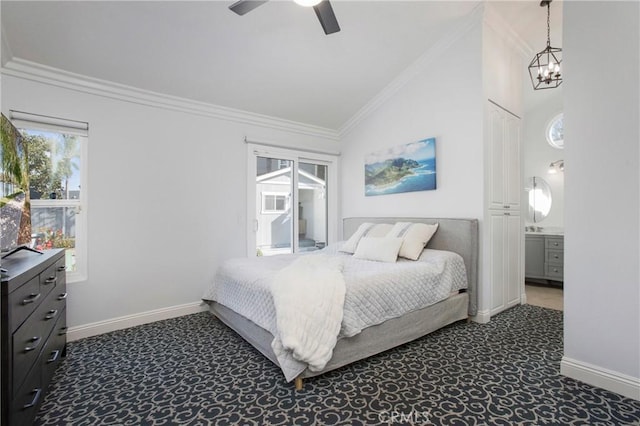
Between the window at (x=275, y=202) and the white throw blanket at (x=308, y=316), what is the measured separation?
203 centimetres

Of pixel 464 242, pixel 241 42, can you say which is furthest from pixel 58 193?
pixel 464 242

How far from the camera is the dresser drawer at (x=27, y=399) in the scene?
1.31 meters

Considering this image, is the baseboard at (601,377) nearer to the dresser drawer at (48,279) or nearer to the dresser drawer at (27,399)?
the dresser drawer at (27,399)

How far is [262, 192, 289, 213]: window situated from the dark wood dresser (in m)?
2.30

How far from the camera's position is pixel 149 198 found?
3176 millimetres

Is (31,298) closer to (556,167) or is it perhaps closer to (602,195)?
(602,195)

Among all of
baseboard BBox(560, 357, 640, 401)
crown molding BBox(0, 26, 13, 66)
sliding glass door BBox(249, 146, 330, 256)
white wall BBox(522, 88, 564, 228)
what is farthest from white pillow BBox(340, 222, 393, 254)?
crown molding BBox(0, 26, 13, 66)

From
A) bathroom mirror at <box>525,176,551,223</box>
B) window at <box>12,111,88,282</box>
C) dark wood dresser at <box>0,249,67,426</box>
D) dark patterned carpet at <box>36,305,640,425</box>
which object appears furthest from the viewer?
bathroom mirror at <box>525,176,551,223</box>

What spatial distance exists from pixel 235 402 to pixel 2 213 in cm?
187

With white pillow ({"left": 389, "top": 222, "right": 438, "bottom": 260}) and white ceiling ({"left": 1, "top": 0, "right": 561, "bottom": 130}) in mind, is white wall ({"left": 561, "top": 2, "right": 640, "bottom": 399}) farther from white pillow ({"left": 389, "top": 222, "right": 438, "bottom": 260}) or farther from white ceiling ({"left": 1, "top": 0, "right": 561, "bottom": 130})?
white ceiling ({"left": 1, "top": 0, "right": 561, "bottom": 130})

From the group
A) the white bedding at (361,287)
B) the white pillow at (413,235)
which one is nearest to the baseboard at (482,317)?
the white bedding at (361,287)

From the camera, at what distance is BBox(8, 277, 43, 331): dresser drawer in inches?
51.2

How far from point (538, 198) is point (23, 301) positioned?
6.41 m

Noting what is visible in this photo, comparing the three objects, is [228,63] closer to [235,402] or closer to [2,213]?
[2,213]
